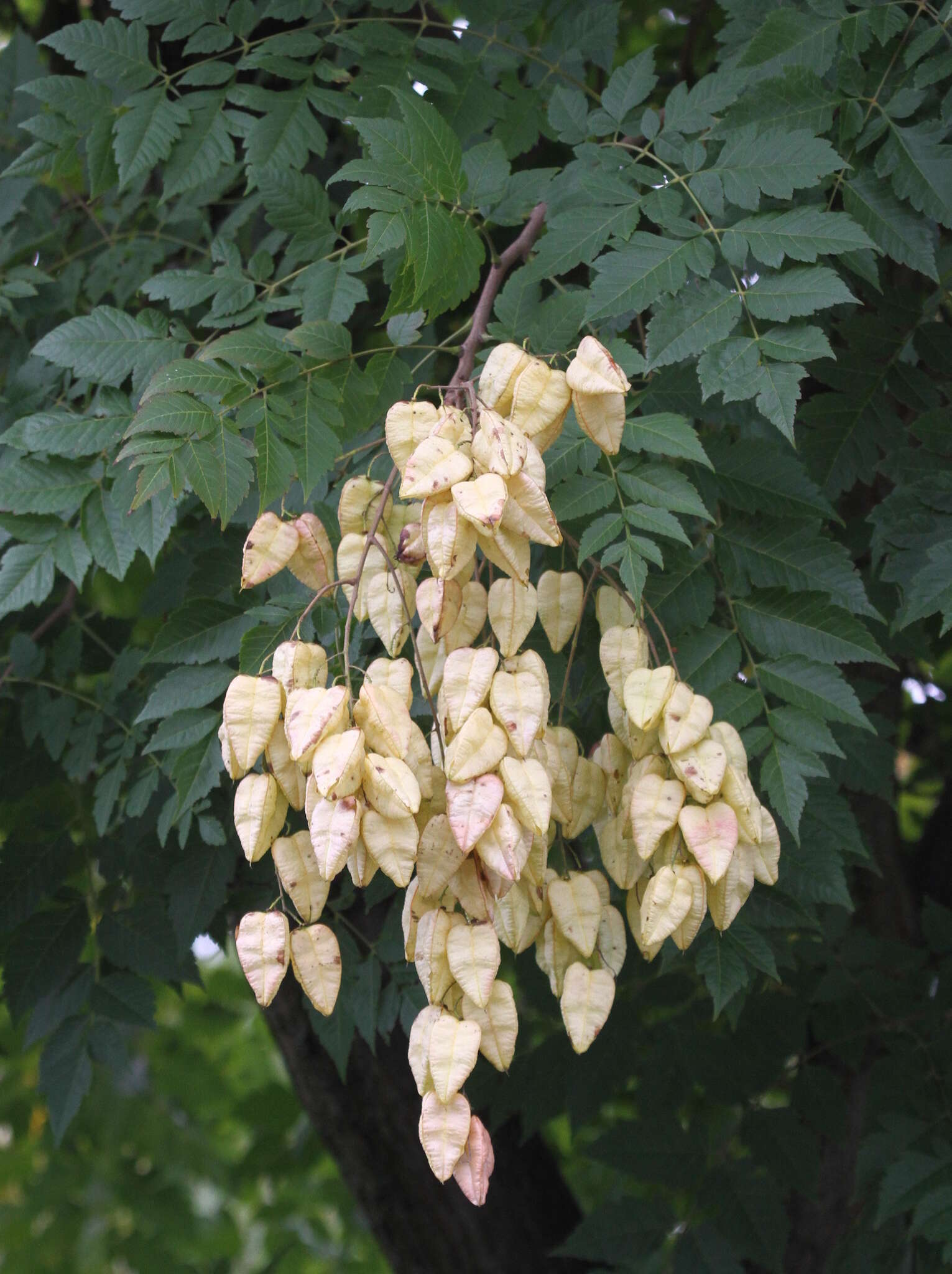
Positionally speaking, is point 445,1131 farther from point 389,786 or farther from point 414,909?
point 389,786

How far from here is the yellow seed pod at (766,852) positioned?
3.98ft

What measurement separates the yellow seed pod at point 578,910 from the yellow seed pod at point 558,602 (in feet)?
0.84

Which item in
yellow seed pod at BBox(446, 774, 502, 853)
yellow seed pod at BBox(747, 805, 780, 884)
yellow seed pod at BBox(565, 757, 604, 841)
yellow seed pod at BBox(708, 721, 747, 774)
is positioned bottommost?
yellow seed pod at BBox(747, 805, 780, 884)

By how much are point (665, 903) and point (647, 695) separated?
Answer: 199mm

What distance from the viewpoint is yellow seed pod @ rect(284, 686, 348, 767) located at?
3.36 ft

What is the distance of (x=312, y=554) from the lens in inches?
51.3

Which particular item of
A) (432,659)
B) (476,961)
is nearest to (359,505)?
(432,659)

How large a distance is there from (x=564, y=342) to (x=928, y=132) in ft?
1.85

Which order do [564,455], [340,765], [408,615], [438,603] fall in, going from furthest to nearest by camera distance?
1. [564,455]
2. [408,615]
3. [438,603]
4. [340,765]

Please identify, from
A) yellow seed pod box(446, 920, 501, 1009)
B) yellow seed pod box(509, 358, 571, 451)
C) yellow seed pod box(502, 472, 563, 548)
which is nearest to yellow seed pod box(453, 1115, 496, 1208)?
yellow seed pod box(446, 920, 501, 1009)

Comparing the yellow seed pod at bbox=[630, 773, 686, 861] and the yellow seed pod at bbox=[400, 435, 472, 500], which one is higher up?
the yellow seed pod at bbox=[400, 435, 472, 500]

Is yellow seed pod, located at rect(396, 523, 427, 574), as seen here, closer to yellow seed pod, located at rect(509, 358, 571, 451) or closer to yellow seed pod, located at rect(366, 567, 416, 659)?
yellow seed pod, located at rect(366, 567, 416, 659)

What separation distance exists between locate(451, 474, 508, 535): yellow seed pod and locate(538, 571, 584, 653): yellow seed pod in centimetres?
30

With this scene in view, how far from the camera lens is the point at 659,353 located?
1405 mm
